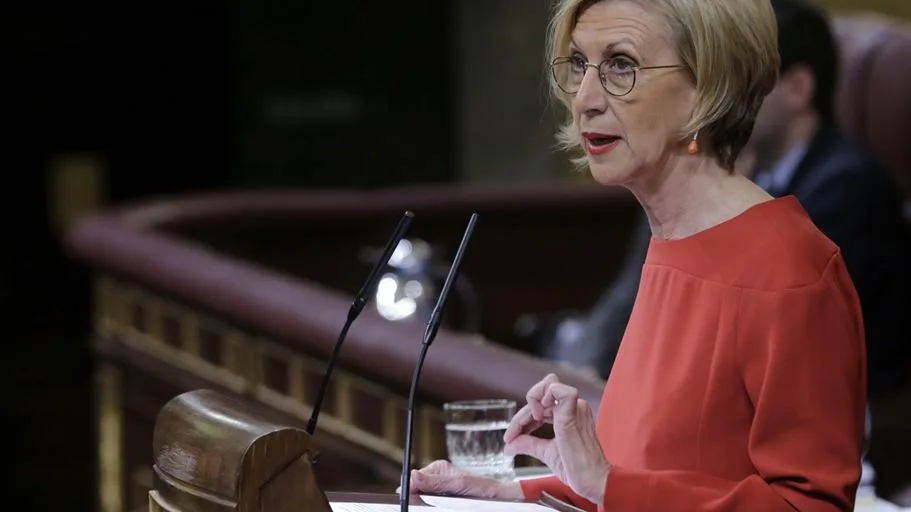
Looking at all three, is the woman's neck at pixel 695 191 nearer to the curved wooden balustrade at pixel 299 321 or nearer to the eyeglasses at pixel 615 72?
the eyeglasses at pixel 615 72

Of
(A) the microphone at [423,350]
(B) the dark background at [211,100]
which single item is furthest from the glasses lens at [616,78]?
(B) the dark background at [211,100]

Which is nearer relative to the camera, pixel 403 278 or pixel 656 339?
pixel 656 339

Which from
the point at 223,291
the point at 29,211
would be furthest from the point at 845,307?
the point at 29,211

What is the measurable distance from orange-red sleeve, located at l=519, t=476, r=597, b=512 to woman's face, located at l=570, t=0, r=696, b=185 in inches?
11.4

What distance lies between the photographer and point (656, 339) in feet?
4.65

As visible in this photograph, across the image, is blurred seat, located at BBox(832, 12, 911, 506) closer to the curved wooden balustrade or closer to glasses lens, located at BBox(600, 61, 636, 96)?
the curved wooden balustrade

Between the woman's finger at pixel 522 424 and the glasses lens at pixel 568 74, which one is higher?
the glasses lens at pixel 568 74

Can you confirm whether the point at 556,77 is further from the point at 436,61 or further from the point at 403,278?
the point at 436,61

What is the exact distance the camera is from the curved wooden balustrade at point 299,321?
2699 mm

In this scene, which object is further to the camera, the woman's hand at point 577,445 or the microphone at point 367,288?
the microphone at point 367,288

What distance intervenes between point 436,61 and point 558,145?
5.64 meters

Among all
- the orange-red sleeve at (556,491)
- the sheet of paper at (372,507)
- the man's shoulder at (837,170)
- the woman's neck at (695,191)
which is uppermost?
the woman's neck at (695,191)

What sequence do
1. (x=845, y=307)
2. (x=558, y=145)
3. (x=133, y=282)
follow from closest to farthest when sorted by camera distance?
1. (x=845, y=307)
2. (x=558, y=145)
3. (x=133, y=282)

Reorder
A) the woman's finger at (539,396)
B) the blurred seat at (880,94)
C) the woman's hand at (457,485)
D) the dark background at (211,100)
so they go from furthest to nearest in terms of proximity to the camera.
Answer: the dark background at (211,100) → the blurred seat at (880,94) → the woman's hand at (457,485) → the woman's finger at (539,396)
